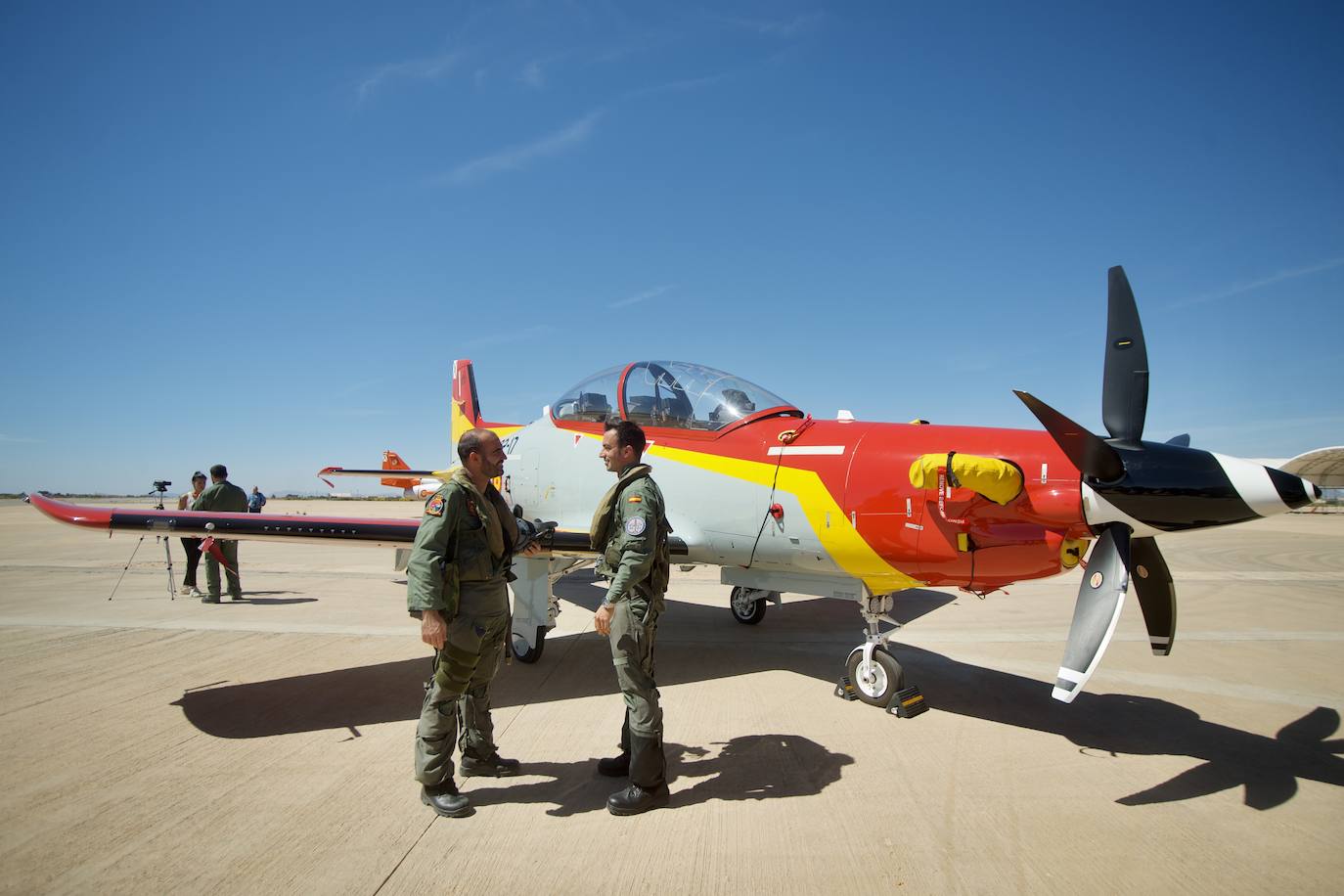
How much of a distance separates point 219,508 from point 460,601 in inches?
304

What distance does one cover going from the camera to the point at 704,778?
395 cm

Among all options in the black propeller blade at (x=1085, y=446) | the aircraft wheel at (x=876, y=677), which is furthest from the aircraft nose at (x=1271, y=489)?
the aircraft wheel at (x=876, y=677)

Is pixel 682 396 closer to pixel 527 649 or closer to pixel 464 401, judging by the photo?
pixel 527 649

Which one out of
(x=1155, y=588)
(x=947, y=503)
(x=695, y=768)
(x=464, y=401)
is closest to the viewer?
(x=695, y=768)

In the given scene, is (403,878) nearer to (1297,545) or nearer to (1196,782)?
(1196,782)

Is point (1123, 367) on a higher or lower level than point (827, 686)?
higher

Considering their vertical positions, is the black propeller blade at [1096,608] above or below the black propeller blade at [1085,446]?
below

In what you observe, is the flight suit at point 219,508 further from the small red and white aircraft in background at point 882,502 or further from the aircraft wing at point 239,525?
the small red and white aircraft in background at point 882,502

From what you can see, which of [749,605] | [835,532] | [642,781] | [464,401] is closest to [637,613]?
[642,781]

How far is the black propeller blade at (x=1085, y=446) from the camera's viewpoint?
3.87 metres

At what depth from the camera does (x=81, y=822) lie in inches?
131

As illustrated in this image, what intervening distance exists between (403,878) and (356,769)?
1.37m

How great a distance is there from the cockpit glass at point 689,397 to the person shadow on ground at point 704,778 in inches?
110

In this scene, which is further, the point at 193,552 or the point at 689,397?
the point at 193,552
